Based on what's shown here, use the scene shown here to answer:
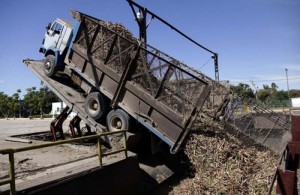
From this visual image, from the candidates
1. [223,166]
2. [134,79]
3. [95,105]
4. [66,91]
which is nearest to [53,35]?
[66,91]

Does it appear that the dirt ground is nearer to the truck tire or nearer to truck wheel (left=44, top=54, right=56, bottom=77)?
the truck tire

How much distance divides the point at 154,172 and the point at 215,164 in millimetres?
2127

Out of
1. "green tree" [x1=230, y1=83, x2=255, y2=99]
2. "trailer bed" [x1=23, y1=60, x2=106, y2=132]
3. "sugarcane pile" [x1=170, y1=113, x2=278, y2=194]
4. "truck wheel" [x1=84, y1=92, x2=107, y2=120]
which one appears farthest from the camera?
"green tree" [x1=230, y1=83, x2=255, y2=99]

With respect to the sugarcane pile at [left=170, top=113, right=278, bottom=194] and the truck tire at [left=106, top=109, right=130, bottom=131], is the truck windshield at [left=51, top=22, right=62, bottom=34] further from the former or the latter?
the sugarcane pile at [left=170, top=113, right=278, bottom=194]

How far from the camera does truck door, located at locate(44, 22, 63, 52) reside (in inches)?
421

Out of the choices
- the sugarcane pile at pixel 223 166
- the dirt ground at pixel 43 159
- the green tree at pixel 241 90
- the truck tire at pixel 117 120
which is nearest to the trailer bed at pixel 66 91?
the truck tire at pixel 117 120

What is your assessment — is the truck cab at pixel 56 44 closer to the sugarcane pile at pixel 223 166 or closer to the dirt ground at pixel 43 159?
the dirt ground at pixel 43 159

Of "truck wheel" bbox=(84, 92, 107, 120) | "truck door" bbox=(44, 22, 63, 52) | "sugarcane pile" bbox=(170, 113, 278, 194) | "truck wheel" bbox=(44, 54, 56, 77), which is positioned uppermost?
"truck door" bbox=(44, 22, 63, 52)

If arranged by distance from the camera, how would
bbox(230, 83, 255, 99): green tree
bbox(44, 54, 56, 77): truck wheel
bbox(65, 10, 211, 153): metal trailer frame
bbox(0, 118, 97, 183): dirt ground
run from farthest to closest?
1. bbox(230, 83, 255, 99): green tree
2. bbox(44, 54, 56, 77): truck wheel
3. bbox(65, 10, 211, 153): metal trailer frame
4. bbox(0, 118, 97, 183): dirt ground

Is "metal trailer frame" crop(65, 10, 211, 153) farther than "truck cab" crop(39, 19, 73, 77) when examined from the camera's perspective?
No

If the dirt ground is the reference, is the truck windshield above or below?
above

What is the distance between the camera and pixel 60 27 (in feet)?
35.6

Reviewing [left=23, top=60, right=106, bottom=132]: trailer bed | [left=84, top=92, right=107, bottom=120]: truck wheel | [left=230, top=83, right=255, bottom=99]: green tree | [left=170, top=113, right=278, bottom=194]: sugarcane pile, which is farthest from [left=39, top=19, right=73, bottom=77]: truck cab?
[left=230, top=83, right=255, bottom=99]: green tree

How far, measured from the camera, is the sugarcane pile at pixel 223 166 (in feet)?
23.2
